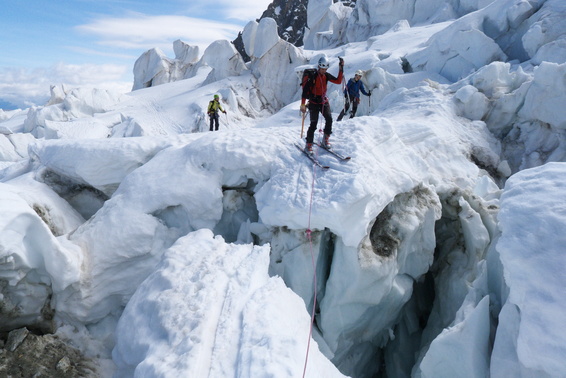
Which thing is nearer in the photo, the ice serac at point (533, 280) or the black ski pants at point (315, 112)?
the ice serac at point (533, 280)

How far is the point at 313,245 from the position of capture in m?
6.01

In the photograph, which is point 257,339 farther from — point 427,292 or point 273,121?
point 273,121

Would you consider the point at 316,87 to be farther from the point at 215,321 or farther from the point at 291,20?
the point at 291,20

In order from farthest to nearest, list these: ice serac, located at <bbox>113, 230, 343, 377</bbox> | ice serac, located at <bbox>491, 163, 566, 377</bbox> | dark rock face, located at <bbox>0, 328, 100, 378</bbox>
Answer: dark rock face, located at <bbox>0, 328, 100, 378</bbox>, ice serac, located at <bbox>113, 230, 343, 377</bbox>, ice serac, located at <bbox>491, 163, 566, 377</bbox>

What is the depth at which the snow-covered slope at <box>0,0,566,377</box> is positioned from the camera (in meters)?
3.99

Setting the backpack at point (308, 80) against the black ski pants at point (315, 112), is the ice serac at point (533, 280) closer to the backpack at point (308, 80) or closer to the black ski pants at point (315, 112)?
the black ski pants at point (315, 112)

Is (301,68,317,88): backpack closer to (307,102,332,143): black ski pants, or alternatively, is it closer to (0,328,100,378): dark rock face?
(307,102,332,143): black ski pants

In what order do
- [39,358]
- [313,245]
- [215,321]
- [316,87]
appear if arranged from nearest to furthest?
1. [215,321]
2. [39,358]
3. [313,245]
4. [316,87]

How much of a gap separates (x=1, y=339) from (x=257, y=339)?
3744 mm

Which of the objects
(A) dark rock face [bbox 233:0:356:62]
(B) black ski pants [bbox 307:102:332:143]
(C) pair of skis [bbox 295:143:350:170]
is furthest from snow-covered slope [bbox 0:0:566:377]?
(A) dark rock face [bbox 233:0:356:62]

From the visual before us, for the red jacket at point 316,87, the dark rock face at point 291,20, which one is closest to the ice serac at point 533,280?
the red jacket at point 316,87

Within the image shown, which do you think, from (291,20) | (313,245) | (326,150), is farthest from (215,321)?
(291,20)

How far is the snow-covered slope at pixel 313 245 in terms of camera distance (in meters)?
3.99

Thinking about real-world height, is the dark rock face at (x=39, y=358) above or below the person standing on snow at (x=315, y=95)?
below
